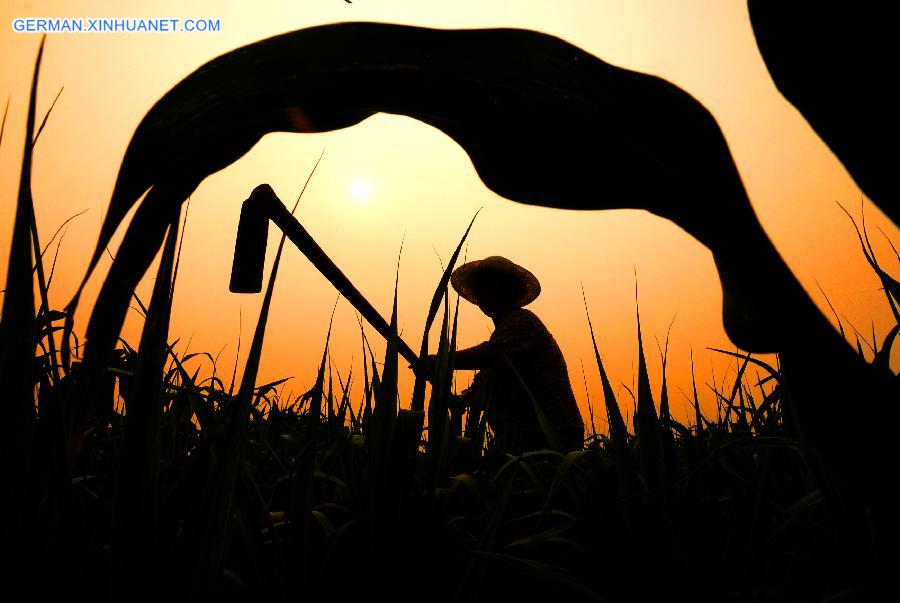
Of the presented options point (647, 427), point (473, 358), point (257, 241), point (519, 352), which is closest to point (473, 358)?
point (473, 358)

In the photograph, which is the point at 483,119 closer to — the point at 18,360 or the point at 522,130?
the point at 522,130

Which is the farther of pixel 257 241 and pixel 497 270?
pixel 497 270

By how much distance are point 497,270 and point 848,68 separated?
12.3ft

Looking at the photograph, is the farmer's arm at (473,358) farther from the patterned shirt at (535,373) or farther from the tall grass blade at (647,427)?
the tall grass blade at (647,427)

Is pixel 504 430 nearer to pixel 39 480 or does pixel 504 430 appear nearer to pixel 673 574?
pixel 673 574

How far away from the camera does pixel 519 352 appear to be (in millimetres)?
3568

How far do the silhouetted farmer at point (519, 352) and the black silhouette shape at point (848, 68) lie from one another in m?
Result: 2.89

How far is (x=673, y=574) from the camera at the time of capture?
0.62m

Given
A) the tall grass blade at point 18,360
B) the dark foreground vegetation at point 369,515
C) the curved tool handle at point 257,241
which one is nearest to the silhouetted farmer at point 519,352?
the curved tool handle at point 257,241

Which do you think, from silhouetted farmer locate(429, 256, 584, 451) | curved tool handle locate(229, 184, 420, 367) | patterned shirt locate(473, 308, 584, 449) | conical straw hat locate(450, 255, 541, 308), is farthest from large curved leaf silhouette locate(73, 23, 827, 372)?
conical straw hat locate(450, 255, 541, 308)

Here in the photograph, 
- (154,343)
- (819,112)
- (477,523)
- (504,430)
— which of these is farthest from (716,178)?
(504,430)

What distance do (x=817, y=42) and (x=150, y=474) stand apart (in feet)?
1.76

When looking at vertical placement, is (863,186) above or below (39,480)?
above

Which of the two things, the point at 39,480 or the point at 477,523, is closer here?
the point at 39,480
